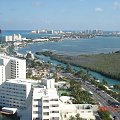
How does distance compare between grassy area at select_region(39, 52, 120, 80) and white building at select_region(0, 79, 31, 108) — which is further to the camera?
grassy area at select_region(39, 52, 120, 80)

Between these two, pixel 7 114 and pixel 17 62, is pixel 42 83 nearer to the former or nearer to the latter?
pixel 7 114

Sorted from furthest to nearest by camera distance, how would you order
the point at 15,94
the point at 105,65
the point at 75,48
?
the point at 75,48 < the point at 105,65 < the point at 15,94

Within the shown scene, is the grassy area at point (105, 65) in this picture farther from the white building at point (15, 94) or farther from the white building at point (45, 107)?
the white building at point (45, 107)

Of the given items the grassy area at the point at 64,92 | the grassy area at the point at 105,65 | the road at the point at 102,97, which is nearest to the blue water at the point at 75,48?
the grassy area at the point at 105,65

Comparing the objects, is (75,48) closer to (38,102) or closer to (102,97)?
(102,97)

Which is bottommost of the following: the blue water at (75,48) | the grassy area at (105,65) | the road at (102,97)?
the blue water at (75,48)

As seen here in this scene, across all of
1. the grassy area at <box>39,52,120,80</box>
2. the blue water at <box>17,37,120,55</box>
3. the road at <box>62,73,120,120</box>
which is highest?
the road at <box>62,73,120,120</box>

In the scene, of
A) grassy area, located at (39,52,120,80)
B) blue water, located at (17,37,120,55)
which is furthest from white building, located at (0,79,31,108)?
blue water, located at (17,37,120,55)

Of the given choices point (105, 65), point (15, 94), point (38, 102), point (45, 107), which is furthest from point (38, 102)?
point (105, 65)

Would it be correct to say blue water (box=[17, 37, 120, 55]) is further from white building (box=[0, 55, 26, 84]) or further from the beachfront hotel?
the beachfront hotel
